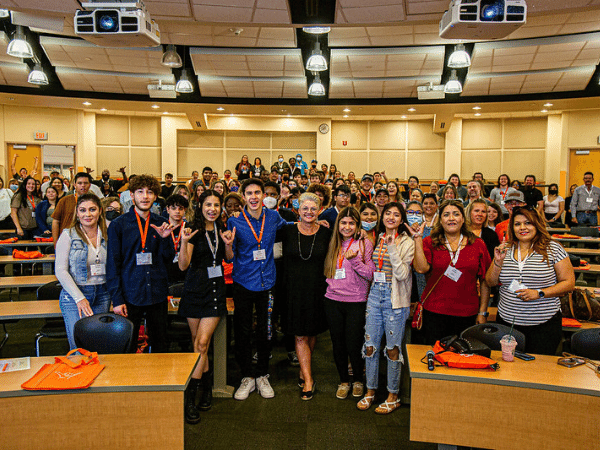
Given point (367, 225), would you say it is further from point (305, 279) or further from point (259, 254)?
point (259, 254)

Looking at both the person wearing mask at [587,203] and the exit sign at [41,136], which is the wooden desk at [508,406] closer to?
the person wearing mask at [587,203]

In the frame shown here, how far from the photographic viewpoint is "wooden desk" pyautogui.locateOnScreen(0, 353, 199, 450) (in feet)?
7.31

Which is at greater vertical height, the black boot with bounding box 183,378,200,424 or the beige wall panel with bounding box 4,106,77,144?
the beige wall panel with bounding box 4,106,77,144

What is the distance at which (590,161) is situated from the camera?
1269 cm

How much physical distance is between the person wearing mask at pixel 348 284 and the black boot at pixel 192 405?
112 cm

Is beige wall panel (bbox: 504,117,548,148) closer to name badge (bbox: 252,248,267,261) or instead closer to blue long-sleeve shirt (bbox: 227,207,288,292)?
blue long-sleeve shirt (bbox: 227,207,288,292)

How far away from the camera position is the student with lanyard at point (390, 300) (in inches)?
129

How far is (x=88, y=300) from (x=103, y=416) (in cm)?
108

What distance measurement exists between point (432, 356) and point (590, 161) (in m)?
12.9

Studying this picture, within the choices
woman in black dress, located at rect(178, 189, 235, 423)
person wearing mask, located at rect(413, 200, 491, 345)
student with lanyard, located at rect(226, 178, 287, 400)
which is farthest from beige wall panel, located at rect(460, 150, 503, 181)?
woman in black dress, located at rect(178, 189, 235, 423)

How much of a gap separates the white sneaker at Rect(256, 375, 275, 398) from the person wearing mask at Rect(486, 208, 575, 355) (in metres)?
1.89

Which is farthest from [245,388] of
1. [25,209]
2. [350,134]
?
[350,134]

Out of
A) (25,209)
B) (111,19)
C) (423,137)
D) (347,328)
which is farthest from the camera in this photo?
(423,137)

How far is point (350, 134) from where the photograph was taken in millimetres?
14609
